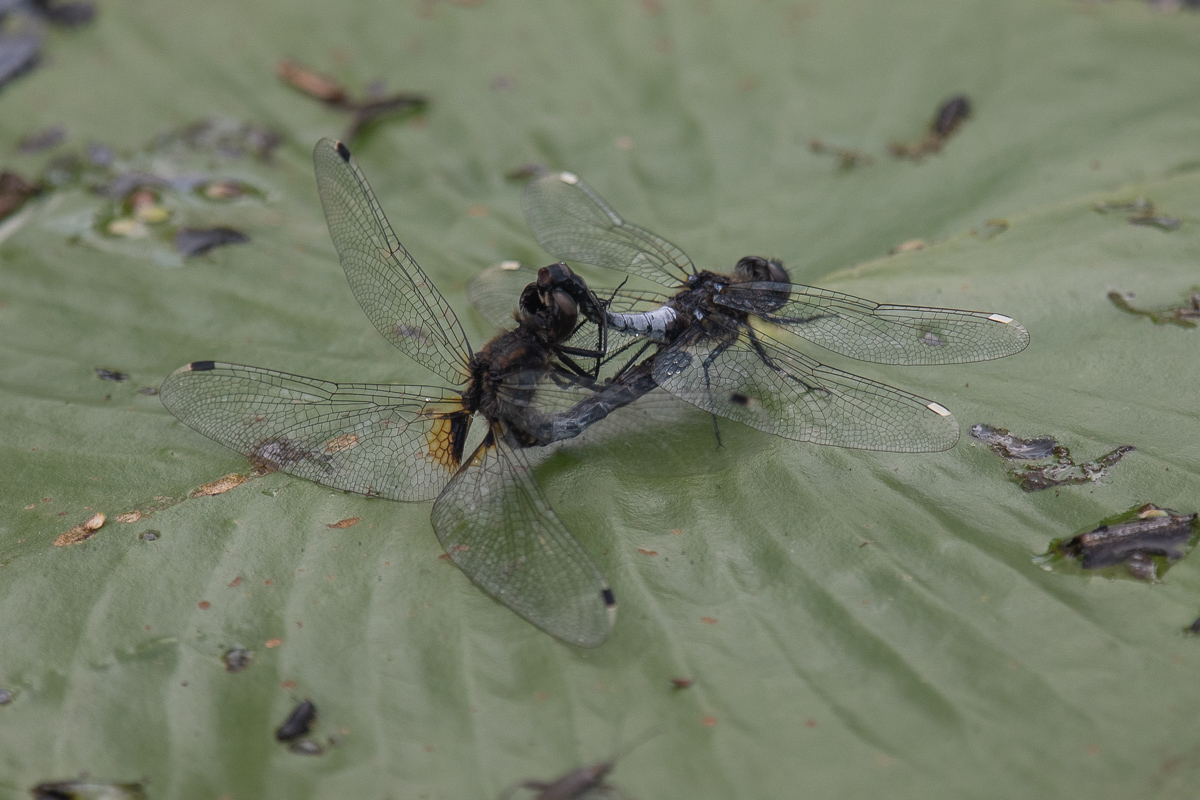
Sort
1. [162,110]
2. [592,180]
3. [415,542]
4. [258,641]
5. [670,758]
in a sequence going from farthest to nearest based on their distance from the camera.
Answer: [162,110] < [592,180] < [415,542] < [258,641] < [670,758]

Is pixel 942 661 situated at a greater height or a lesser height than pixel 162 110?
lesser

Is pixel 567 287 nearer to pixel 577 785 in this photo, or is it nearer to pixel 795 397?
pixel 795 397

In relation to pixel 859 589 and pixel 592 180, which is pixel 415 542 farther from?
pixel 592 180

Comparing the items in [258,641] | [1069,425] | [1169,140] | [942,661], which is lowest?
[258,641]

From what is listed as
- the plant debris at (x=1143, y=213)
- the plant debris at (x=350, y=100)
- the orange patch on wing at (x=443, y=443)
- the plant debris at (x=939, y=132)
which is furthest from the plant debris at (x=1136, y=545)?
the plant debris at (x=350, y=100)

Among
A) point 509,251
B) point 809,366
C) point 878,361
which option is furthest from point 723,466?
point 509,251

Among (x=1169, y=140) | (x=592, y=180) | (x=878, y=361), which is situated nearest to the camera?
(x=878, y=361)

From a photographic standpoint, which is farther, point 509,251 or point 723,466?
point 509,251

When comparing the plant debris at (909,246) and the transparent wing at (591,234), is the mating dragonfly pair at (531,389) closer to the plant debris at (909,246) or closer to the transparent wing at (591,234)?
the transparent wing at (591,234)
